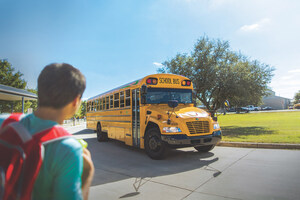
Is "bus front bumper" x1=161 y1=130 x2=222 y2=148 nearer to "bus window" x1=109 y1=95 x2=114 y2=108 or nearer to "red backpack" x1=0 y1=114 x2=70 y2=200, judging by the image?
"bus window" x1=109 y1=95 x2=114 y2=108

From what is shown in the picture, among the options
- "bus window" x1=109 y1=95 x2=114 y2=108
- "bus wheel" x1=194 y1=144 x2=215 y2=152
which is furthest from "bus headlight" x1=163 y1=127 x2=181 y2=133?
"bus window" x1=109 y1=95 x2=114 y2=108

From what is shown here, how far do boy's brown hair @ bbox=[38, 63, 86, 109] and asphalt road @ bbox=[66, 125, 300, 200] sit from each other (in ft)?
9.56

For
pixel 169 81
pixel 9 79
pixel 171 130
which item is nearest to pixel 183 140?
pixel 171 130

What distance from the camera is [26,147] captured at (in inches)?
35.3

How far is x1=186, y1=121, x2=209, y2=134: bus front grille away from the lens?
5952 millimetres

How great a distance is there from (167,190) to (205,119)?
10.1 feet

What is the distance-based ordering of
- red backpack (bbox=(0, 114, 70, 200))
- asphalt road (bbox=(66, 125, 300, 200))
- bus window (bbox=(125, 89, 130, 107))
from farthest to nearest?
bus window (bbox=(125, 89, 130, 107)), asphalt road (bbox=(66, 125, 300, 200)), red backpack (bbox=(0, 114, 70, 200))

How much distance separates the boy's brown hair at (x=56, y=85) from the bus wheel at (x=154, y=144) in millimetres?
5102

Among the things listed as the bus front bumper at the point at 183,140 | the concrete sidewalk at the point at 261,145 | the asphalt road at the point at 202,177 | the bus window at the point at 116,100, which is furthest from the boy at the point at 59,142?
the concrete sidewalk at the point at 261,145

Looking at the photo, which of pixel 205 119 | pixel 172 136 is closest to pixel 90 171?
pixel 172 136

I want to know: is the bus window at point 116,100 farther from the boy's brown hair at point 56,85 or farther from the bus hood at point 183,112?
the boy's brown hair at point 56,85

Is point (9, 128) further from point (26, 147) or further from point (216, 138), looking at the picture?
point (216, 138)

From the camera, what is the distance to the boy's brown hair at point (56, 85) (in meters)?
1.11

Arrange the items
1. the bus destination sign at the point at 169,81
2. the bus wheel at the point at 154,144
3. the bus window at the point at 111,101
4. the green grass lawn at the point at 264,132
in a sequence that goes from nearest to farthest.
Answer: the bus wheel at the point at 154,144 < the bus destination sign at the point at 169,81 < the green grass lawn at the point at 264,132 < the bus window at the point at 111,101
